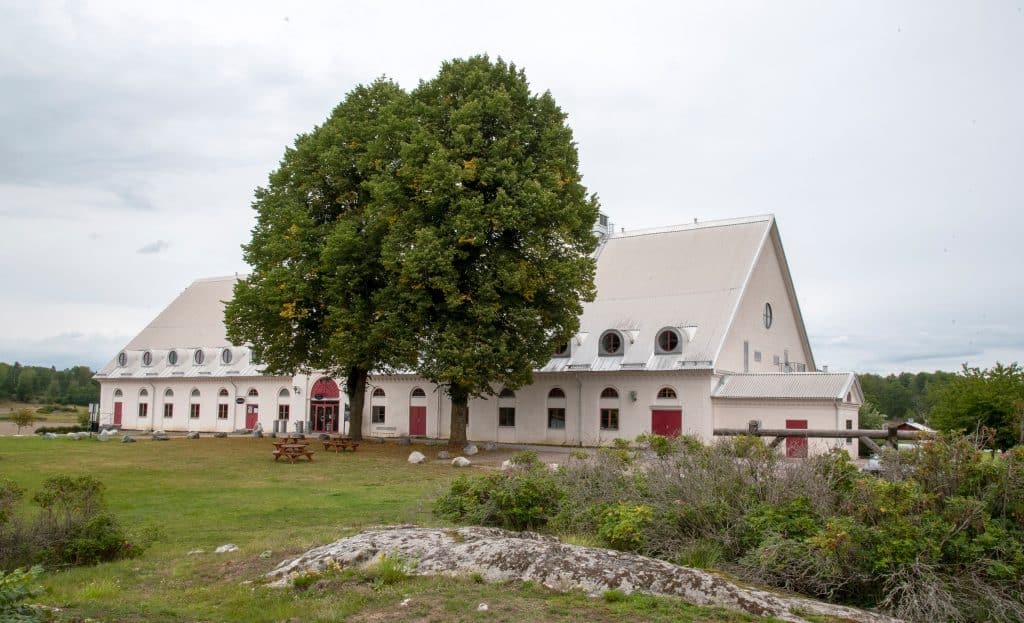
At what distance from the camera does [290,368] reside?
127 ft

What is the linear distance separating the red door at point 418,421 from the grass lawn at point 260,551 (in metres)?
17.3

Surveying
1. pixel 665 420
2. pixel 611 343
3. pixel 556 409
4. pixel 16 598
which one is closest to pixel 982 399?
pixel 665 420

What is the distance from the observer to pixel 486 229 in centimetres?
3148

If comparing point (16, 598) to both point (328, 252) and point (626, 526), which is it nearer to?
point (626, 526)

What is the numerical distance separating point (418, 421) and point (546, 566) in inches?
1567

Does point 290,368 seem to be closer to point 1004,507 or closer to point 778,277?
point 778,277

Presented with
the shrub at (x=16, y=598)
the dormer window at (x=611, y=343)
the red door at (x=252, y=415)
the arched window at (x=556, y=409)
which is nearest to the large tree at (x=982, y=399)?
the dormer window at (x=611, y=343)

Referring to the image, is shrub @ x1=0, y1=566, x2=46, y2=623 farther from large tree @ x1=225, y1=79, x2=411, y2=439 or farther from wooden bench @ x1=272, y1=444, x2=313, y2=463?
large tree @ x1=225, y1=79, x2=411, y2=439

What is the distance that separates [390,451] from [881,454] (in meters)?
26.5

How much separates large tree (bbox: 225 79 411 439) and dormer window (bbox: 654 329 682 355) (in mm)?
Result: 13534

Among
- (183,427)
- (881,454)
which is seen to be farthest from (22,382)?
(881,454)

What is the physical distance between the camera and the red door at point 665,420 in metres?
39.3

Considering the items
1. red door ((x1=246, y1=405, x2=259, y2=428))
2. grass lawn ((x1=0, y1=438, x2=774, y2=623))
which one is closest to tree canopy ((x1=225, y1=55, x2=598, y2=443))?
grass lawn ((x1=0, y1=438, x2=774, y2=623))

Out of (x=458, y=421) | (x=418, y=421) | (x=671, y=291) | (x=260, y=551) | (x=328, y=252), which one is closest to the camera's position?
(x=260, y=551)
